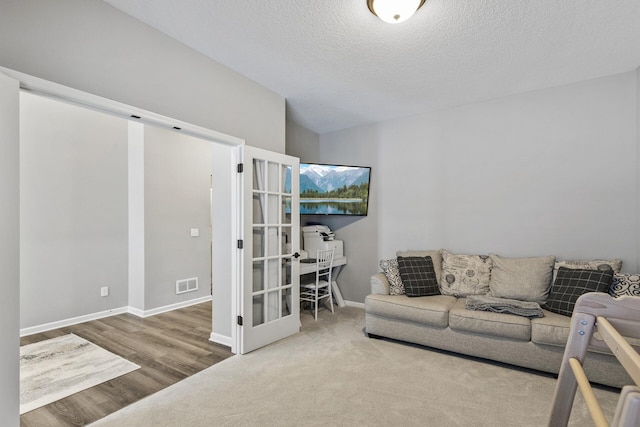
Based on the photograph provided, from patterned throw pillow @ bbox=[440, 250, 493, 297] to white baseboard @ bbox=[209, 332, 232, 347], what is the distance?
7.72 feet

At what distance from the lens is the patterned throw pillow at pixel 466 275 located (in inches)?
133

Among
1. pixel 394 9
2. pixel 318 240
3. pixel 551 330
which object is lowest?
pixel 551 330

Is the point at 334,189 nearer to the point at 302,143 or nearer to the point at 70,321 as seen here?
the point at 302,143

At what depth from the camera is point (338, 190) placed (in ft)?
14.2

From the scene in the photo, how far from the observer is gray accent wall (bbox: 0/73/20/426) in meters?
1.46

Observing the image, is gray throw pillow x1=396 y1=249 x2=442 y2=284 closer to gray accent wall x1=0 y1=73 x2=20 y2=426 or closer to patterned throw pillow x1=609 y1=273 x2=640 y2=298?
patterned throw pillow x1=609 y1=273 x2=640 y2=298

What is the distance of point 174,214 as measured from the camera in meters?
4.43

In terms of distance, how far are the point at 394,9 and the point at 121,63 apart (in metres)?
1.82

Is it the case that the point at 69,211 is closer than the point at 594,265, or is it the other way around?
the point at 594,265

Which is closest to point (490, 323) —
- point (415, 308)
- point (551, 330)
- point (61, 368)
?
point (551, 330)

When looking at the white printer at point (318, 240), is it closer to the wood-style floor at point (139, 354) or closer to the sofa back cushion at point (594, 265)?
the wood-style floor at point (139, 354)

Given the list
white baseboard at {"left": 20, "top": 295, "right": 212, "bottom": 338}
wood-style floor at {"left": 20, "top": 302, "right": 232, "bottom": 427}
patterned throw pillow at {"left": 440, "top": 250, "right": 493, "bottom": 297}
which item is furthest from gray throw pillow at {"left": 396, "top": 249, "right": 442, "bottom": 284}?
white baseboard at {"left": 20, "top": 295, "right": 212, "bottom": 338}

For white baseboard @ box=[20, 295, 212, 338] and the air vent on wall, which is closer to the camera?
white baseboard @ box=[20, 295, 212, 338]

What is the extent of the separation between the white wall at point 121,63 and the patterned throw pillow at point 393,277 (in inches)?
81.1
